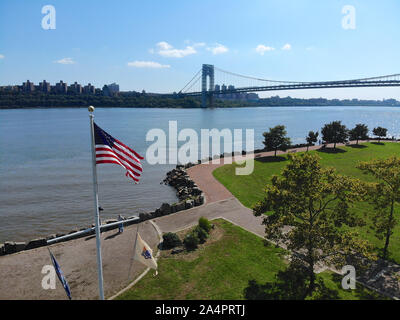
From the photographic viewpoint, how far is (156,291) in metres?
12.0

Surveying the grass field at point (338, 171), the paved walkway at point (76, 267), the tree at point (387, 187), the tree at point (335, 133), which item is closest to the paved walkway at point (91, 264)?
the paved walkway at point (76, 267)

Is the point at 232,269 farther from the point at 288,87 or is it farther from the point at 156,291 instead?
the point at 288,87

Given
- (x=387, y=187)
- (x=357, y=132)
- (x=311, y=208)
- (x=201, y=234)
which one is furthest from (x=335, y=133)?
(x=311, y=208)

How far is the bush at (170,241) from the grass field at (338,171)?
6.59m

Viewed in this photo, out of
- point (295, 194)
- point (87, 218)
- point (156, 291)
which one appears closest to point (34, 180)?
point (87, 218)

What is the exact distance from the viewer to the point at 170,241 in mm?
15836

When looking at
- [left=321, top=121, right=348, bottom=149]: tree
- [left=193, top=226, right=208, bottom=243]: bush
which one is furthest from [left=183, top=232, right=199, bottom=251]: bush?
[left=321, top=121, right=348, bottom=149]: tree

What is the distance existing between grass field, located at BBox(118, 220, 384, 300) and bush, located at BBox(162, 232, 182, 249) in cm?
54

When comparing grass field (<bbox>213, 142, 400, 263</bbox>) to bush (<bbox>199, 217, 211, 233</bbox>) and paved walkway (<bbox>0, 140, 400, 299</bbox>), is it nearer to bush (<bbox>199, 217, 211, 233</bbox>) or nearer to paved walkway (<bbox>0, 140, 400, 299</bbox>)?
paved walkway (<bbox>0, 140, 400, 299</bbox>)

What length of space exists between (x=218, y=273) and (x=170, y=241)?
3.51m

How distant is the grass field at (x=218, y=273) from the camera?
11938 millimetres

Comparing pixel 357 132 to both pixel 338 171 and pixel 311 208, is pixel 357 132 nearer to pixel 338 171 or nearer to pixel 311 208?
pixel 338 171

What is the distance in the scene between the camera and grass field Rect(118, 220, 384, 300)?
11.9 meters

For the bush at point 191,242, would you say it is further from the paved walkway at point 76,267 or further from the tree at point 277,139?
the tree at point 277,139
